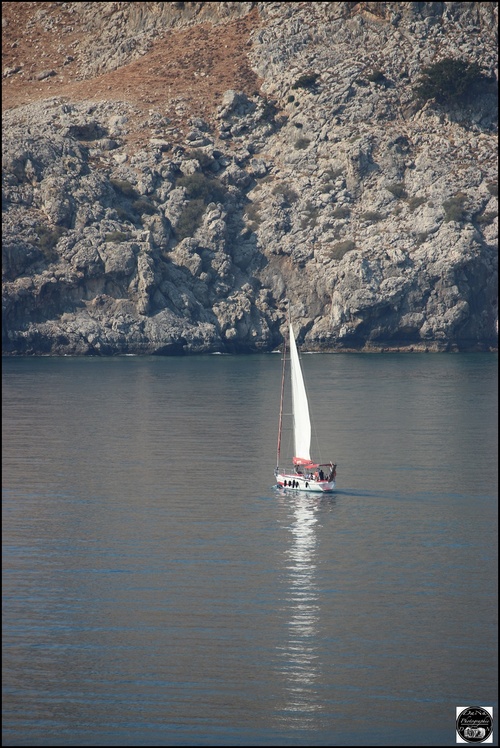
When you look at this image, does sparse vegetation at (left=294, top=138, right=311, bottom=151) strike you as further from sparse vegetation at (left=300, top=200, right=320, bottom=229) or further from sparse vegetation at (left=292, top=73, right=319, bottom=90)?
sparse vegetation at (left=300, top=200, right=320, bottom=229)

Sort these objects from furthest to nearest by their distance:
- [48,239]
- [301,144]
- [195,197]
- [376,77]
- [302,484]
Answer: [376,77], [301,144], [195,197], [48,239], [302,484]

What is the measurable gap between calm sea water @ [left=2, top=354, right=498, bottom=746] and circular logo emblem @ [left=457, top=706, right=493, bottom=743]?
20.1 inches

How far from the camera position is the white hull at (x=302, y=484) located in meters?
52.8

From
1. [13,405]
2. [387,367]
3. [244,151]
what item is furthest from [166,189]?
[13,405]

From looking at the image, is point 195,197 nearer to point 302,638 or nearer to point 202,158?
point 202,158

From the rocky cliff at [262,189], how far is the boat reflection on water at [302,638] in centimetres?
9571

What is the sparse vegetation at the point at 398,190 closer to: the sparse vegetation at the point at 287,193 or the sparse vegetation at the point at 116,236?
the sparse vegetation at the point at 287,193

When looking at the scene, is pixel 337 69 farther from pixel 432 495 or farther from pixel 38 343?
pixel 432 495

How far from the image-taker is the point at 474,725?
24672 millimetres

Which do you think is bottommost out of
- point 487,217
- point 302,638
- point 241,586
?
point 302,638

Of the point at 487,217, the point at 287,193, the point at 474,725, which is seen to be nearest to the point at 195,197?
the point at 287,193

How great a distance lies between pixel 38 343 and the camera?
A: 134 metres

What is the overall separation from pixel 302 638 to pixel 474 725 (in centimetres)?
707

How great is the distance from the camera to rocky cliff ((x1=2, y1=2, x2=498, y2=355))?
136625mm
